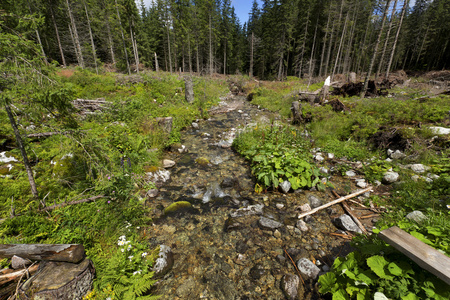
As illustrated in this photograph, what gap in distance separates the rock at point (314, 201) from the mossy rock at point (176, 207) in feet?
10.8

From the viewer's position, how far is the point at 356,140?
7195 millimetres

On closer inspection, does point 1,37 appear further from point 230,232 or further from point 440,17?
point 440,17

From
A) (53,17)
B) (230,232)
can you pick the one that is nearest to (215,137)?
(230,232)

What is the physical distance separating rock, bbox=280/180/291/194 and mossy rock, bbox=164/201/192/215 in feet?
8.93

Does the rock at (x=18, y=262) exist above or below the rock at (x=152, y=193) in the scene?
above

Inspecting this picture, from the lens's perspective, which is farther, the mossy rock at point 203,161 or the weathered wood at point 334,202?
the mossy rock at point 203,161

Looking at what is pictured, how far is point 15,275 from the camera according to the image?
7.13ft

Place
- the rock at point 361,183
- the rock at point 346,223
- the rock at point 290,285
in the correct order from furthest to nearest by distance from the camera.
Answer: the rock at point 361,183
the rock at point 346,223
the rock at point 290,285

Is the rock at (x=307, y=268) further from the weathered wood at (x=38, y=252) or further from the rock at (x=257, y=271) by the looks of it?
the weathered wood at (x=38, y=252)

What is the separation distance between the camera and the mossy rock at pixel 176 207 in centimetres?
461

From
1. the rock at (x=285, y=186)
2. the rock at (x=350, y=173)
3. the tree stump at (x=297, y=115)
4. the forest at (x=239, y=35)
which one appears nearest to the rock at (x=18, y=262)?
the rock at (x=285, y=186)

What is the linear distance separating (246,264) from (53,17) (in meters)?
41.6

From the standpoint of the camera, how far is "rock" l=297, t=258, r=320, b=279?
2.99 meters

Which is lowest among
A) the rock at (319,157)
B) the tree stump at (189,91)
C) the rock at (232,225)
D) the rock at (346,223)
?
the rock at (232,225)
